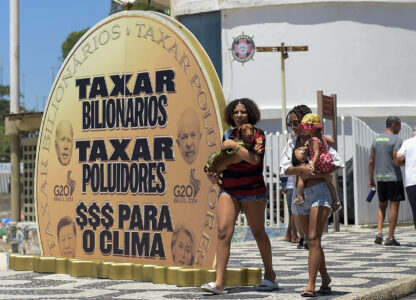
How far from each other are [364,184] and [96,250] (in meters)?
8.55

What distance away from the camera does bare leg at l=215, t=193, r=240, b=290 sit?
7453mm

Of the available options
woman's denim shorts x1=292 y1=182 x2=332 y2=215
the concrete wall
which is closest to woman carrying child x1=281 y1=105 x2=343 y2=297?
woman's denim shorts x1=292 y1=182 x2=332 y2=215

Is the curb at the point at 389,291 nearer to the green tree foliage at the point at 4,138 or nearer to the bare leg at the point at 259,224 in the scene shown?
the bare leg at the point at 259,224

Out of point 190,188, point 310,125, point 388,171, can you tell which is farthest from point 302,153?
point 388,171

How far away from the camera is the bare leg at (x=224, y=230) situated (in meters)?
7.45

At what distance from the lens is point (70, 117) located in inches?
383

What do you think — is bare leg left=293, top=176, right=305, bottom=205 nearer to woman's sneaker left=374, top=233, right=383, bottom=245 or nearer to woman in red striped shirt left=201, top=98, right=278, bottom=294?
woman in red striped shirt left=201, top=98, right=278, bottom=294

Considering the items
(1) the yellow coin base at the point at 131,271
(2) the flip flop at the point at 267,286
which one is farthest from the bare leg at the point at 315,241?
(1) the yellow coin base at the point at 131,271

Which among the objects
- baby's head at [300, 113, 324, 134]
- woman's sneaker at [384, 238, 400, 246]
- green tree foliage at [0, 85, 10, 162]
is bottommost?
woman's sneaker at [384, 238, 400, 246]

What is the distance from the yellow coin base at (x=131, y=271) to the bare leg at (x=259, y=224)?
0.44m

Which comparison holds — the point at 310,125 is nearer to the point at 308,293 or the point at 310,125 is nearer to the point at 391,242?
the point at 308,293

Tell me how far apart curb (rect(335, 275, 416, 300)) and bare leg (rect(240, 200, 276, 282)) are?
88cm

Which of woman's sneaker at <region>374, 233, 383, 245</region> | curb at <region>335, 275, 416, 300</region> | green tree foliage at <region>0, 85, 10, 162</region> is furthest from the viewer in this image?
green tree foliage at <region>0, 85, 10, 162</region>

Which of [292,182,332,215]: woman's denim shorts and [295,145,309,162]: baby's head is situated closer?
[292,182,332,215]: woman's denim shorts
